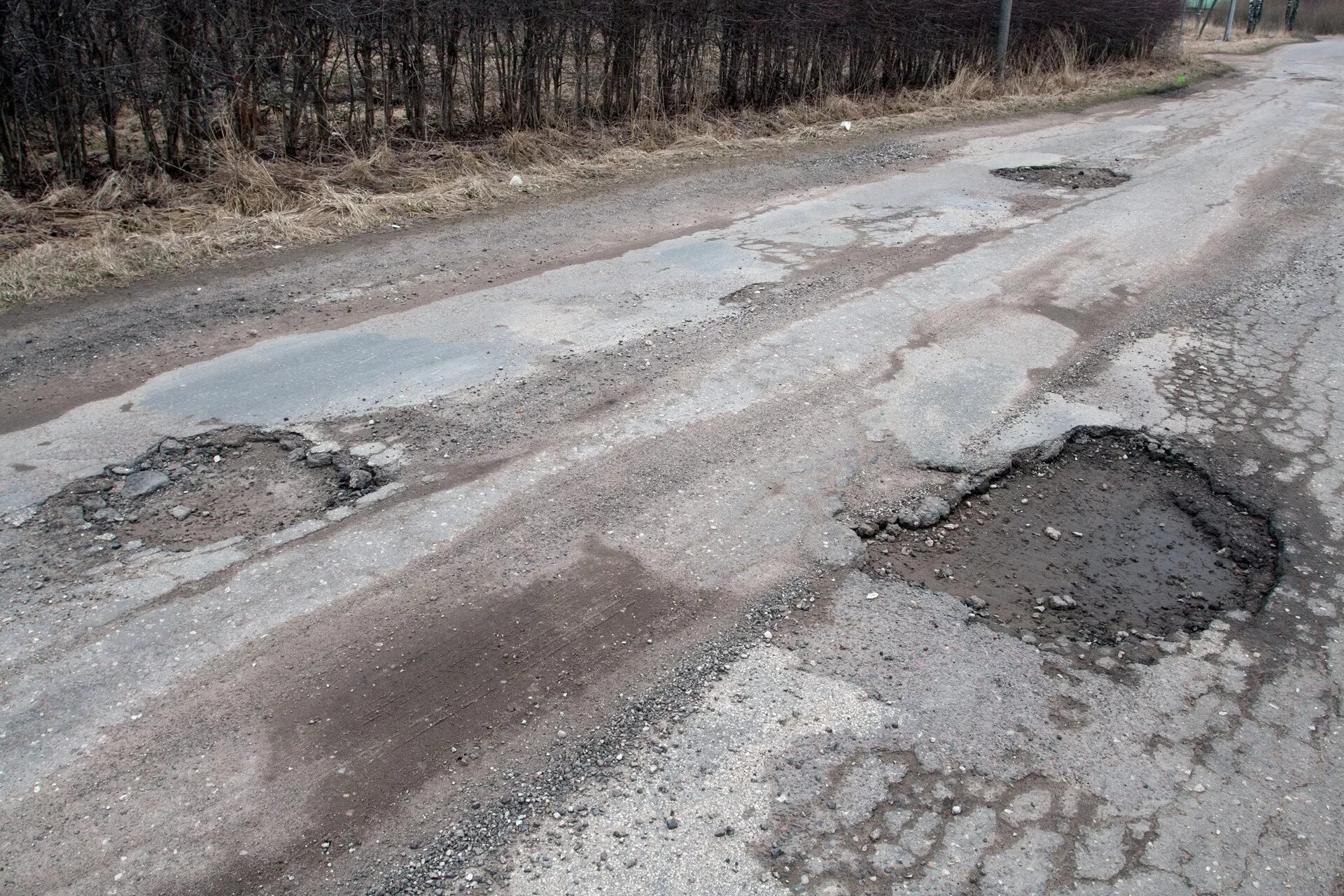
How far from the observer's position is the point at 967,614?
386 centimetres

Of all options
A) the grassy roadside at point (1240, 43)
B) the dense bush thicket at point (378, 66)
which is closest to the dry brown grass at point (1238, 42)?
the grassy roadside at point (1240, 43)

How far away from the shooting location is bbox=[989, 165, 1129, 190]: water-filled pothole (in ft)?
33.6

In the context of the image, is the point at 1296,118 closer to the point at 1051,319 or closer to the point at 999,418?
the point at 1051,319

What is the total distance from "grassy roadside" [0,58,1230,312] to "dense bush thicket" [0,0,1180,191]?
1.41ft

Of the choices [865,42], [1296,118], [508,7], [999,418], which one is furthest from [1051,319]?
[1296,118]

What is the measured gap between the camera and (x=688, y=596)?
3.90 m

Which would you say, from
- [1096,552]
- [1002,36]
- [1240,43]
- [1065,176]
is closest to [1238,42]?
[1240,43]

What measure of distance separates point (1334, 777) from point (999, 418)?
101 inches

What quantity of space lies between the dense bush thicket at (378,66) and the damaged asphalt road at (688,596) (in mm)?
2848

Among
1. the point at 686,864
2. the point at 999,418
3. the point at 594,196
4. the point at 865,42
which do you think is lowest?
the point at 686,864

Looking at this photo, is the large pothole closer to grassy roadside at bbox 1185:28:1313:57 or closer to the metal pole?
the metal pole

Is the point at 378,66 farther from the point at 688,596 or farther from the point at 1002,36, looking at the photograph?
the point at 1002,36

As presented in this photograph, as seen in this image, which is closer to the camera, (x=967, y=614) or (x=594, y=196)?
(x=967, y=614)

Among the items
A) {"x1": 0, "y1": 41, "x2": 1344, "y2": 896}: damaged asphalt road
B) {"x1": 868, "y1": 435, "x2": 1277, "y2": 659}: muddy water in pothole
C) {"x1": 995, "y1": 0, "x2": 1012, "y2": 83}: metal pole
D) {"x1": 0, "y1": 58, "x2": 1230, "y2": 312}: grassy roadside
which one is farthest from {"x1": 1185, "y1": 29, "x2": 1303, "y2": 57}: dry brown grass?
{"x1": 868, "y1": 435, "x2": 1277, "y2": 659}: muddy water in pothole
